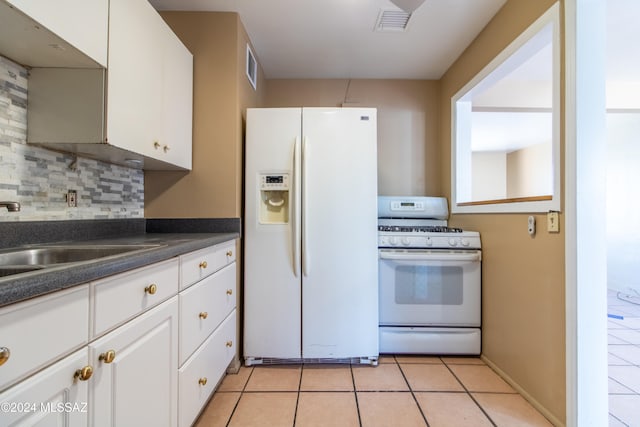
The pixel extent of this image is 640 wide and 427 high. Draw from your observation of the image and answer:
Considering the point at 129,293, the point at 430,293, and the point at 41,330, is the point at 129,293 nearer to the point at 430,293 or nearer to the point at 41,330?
the point at 41,330

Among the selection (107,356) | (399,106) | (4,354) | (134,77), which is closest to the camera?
(4,354)

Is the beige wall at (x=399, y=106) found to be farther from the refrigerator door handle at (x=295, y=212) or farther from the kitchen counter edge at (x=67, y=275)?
the kitchen counter edge at (x=67, y=275)

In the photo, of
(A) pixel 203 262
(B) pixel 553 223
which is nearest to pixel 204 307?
(A) pixel 203 262

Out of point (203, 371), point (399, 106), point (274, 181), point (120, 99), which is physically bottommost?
point (203, 371)

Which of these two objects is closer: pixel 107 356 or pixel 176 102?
pixel 107 356

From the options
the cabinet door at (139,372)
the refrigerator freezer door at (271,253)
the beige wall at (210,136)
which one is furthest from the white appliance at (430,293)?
the cabinet door at (139,372)

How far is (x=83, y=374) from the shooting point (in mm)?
679

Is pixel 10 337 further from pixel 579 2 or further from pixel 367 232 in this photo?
pixel 579 2

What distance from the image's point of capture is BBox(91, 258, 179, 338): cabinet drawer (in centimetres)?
74

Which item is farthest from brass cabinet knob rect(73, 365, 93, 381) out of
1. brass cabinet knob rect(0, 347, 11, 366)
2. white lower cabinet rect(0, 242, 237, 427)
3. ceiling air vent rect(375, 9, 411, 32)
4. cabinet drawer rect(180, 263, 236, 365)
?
ceiling air vent rect(375, 9, 411, 32)

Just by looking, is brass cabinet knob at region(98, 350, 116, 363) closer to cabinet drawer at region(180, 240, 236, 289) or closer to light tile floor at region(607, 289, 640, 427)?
cabinet drawer at region(180, 240, 236, 289)

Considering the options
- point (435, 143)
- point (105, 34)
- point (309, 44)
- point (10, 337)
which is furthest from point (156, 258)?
point (435, 143)

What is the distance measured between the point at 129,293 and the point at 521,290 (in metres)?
1.91

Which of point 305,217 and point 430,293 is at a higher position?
point 305,217
